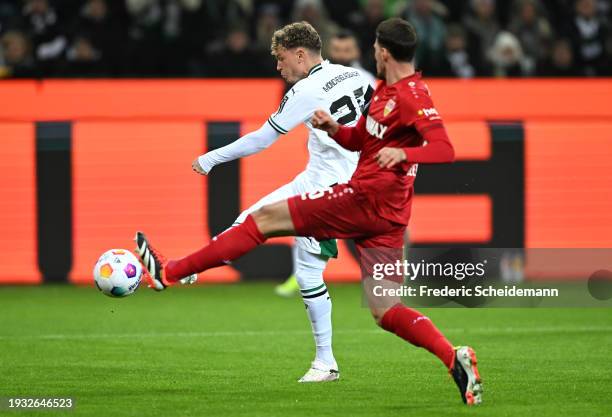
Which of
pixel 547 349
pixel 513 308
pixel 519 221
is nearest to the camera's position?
pixel 547 349

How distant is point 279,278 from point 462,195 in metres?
2.17

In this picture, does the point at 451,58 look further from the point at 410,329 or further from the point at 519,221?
the point at 410,329

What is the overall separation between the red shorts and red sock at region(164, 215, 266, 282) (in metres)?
0.25

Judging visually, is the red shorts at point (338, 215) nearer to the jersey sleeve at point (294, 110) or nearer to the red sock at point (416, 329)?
the red sock at point (416, 329)

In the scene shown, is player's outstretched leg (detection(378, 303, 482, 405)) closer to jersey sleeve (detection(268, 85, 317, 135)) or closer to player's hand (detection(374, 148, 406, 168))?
player's hand (detection(374, 148, 406, 168))

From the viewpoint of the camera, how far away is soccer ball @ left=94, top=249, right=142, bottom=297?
7.79m

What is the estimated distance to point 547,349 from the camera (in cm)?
973

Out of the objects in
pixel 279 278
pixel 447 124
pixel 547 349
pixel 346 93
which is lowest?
pixel 279 278

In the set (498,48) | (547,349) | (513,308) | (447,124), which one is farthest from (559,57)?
(547,349)

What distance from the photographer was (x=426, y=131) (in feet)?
22.9

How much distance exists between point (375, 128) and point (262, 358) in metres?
2.57

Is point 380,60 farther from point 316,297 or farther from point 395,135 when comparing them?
point 316,297

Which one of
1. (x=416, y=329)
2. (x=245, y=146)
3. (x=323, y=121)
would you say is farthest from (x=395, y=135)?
(x=245, y=146)

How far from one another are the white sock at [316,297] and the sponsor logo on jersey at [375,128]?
1.32 m
